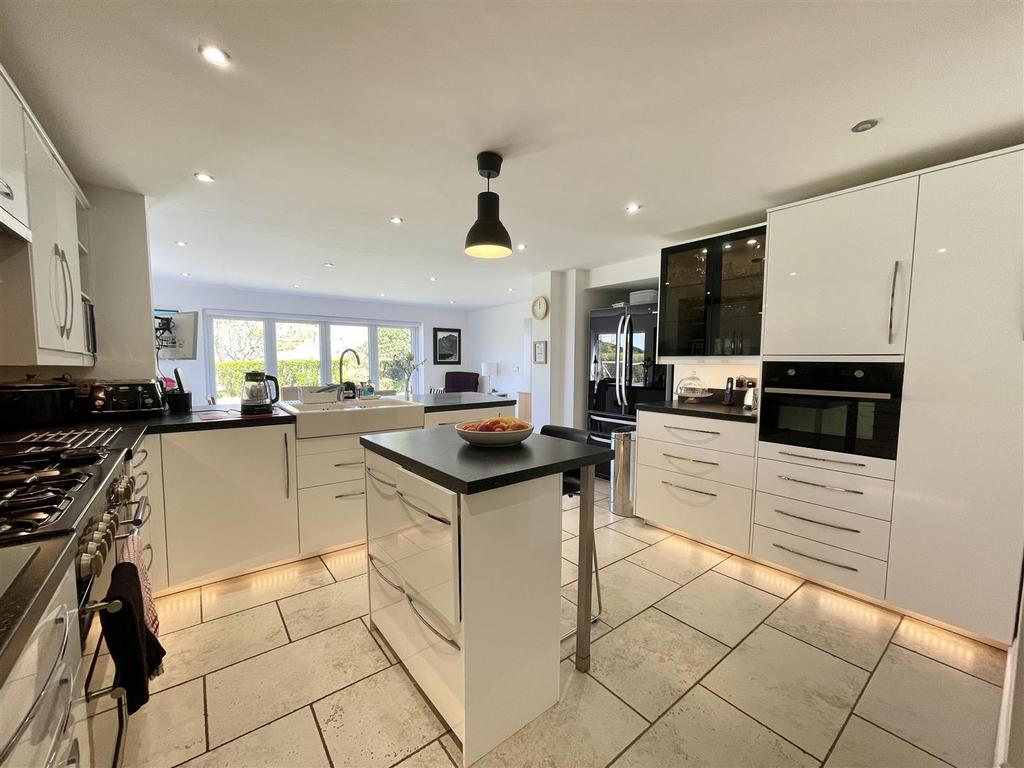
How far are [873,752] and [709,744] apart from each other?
53 centimetres

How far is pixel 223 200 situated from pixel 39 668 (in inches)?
108

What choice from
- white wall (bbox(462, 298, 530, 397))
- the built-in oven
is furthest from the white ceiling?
white wall (bbox(462, 298, 530, 397))

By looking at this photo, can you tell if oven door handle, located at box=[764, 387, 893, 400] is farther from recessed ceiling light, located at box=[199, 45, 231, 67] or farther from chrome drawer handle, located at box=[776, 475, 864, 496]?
recessed ceiling light, located at box=[199, 45, 231, 67]

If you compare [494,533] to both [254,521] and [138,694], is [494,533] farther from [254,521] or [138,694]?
[254,521]

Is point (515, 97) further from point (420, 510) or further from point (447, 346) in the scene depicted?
point (447, 346)

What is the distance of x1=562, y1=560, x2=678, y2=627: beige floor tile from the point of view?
6.53ft

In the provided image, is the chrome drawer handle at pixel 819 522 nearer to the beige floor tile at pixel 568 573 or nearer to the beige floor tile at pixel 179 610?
the beige floor tile at pixel 568 573

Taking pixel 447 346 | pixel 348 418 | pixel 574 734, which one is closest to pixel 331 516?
pixel 348 418

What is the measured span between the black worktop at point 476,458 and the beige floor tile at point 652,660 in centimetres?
91

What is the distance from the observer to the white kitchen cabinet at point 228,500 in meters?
2.02

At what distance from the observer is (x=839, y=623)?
1927mm

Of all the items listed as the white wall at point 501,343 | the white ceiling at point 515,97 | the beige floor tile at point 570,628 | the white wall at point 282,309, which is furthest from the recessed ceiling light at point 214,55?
the white wall at point 501,343

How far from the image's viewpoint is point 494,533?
47.3 inches

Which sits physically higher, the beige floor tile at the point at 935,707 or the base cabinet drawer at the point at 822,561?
the base cabinet drawer at the point at 822,561
